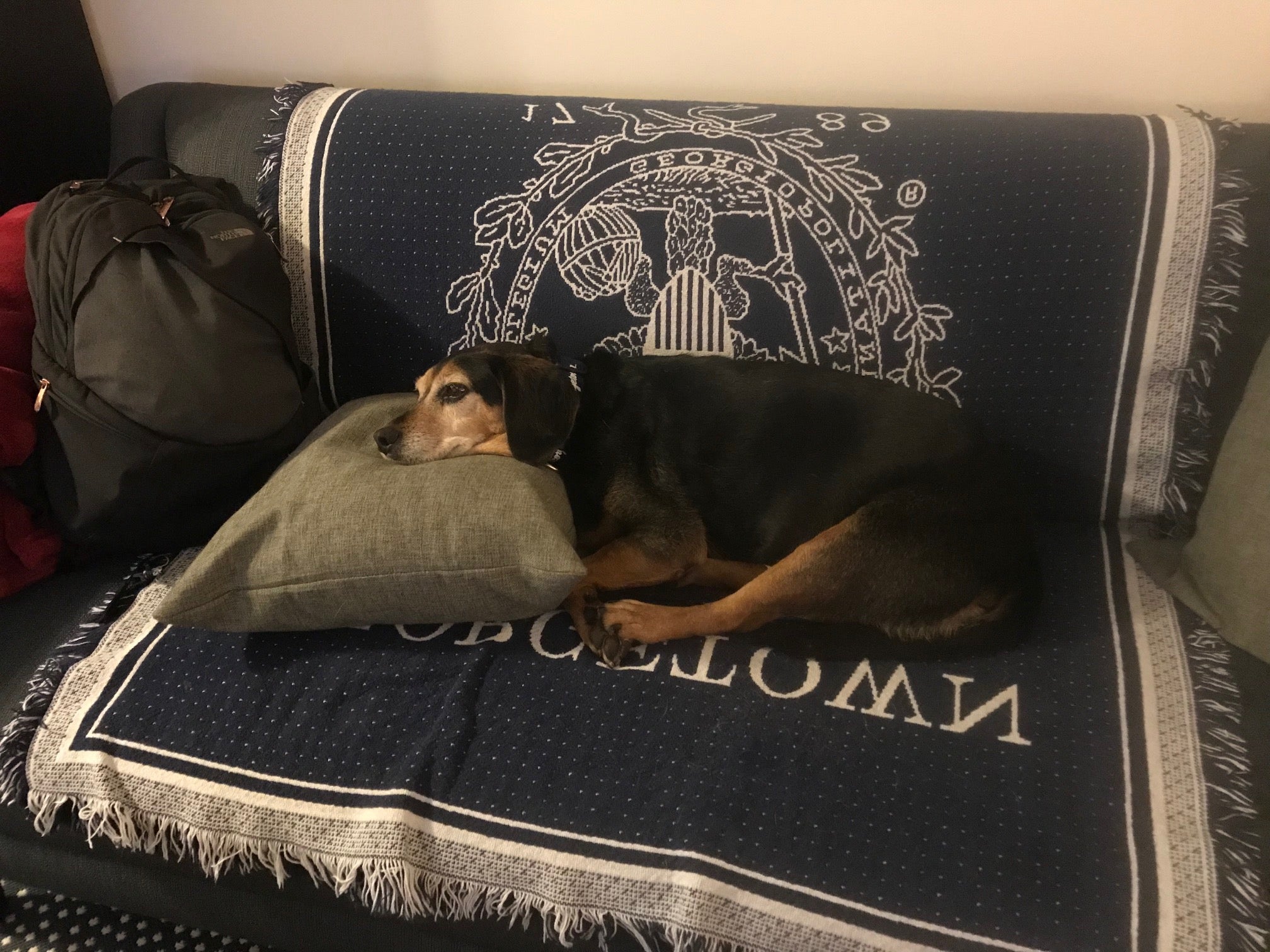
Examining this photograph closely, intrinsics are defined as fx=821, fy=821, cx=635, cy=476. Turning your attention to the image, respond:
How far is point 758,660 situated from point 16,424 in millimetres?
1621

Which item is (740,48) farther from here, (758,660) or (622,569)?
(758,660)

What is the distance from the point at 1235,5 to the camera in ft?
6.08

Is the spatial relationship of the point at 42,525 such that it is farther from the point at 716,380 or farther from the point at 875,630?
the point at 875,630

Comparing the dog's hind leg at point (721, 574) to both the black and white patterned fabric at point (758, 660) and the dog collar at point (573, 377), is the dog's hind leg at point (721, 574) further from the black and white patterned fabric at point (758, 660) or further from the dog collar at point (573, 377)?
the dog collar at point (573, 377)

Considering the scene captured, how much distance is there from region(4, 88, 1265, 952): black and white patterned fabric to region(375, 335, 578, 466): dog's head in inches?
8.6

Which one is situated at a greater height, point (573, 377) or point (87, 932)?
point (573, 377)

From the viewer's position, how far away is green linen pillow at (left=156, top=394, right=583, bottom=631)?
1500mm

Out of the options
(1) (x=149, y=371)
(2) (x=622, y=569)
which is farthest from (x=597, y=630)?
(1) (x=149, y=371)

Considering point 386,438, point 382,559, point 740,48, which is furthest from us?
point 740,48

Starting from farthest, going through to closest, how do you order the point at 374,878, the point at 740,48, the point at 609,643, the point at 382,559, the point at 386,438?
the point at 740,48 < the point at 386,438 < the point at 609,643 < the point at 382,559 < the point at 374,878

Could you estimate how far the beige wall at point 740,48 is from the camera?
1.93 meters

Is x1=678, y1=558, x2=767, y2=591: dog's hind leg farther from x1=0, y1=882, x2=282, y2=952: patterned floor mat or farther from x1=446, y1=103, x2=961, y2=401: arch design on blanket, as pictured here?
x1=0, y1=882, x2=282, y2=952: patterned floor mat

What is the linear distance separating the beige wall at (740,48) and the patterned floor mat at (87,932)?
228cm

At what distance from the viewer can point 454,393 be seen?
1.91m
